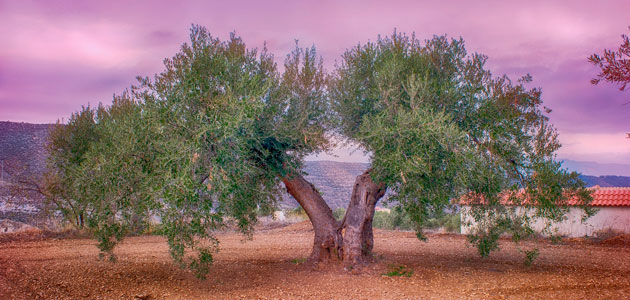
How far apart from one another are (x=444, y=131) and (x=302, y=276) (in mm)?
5728

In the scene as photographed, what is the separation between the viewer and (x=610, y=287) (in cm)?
1166

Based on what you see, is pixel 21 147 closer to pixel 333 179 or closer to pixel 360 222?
pixel 333 179

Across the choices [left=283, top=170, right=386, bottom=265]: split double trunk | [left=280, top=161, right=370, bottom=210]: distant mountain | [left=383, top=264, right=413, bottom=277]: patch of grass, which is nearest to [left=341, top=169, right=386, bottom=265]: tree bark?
[left=283, top=170, right=386, bottom=265]: split double trunk

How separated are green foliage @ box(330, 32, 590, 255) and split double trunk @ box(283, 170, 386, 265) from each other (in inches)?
46.4

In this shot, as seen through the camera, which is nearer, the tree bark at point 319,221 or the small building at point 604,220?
the tree bark at point 319,221

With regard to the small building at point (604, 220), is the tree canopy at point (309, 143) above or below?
above

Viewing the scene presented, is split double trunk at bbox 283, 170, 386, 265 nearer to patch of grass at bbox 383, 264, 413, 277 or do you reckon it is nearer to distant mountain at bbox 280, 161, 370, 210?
patch of grass at bbox 383, 264, 413, 277

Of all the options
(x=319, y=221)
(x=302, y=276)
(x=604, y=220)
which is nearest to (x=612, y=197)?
(x=604, y=220)

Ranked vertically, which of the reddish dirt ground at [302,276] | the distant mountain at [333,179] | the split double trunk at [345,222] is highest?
the distant mountain at [333,179]

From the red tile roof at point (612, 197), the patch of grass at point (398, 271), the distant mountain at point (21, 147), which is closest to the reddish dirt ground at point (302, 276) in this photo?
the patch of grass at point (398, 271)

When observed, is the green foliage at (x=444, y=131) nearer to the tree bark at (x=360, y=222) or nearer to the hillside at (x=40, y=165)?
the tree bark at (x=360, y=222)

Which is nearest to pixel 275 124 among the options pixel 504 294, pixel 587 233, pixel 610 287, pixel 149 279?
pixel 149 279

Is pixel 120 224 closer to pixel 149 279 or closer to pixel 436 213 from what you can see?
pixel 149 279

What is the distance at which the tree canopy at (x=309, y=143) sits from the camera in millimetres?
9922
